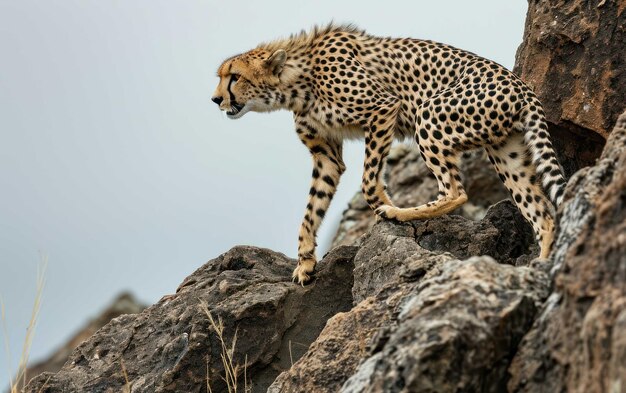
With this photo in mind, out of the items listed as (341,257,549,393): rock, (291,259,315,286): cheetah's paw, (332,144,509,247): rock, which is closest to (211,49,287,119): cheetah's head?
(291,259,315,286): cheetah's paw

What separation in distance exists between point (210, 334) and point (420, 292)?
2704 mm

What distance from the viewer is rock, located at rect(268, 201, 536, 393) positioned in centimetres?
363

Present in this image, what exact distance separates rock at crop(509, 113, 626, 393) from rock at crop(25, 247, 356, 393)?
9.36ft

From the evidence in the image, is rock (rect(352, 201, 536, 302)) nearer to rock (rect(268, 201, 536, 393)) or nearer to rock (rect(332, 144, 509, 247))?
rock (rect(268, 201, 536, 393))

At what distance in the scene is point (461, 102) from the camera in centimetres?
707

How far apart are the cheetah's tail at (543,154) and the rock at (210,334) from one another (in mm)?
1434

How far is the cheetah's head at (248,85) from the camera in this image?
8156 mm

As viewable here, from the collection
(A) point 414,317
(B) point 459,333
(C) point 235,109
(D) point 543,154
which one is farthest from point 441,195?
(B) point 459,333

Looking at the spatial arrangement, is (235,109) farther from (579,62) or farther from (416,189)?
(416,189)

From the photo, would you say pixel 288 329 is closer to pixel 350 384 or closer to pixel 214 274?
pixel 214 274

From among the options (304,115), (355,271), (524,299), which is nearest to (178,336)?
(355,271)

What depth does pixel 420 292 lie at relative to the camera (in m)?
3.95

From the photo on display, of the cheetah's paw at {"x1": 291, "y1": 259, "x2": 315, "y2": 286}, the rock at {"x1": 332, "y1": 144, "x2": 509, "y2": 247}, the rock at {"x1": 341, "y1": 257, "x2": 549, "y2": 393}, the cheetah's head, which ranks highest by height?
the cheetah's head

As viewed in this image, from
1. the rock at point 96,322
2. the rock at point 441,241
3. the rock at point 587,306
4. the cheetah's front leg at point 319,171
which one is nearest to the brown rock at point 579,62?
the rock at point 441,241
